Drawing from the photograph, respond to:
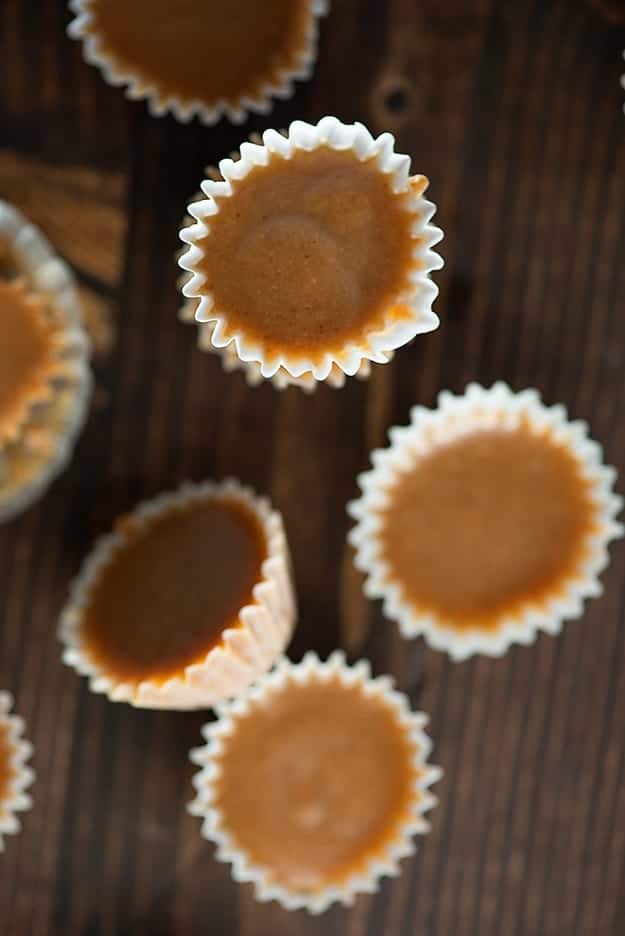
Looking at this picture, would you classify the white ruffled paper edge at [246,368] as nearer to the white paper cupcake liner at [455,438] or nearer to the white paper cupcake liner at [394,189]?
the white paper cupcake liner at [455,438]

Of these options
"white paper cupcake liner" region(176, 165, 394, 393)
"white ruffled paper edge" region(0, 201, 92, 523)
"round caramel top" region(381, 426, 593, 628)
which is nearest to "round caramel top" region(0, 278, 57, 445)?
"white ruffled paper edge" region(0, 201, 92, 523)

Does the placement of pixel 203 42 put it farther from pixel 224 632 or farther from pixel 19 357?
pixel 224 632

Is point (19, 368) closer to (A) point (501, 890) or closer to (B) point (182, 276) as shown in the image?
(B) point (182, 276)

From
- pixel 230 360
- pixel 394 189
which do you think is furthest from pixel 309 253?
pixel 230 360

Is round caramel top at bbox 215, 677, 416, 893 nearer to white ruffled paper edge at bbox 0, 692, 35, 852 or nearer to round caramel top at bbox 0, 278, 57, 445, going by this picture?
white ruffled paper edge at bbox 0, 692, 35, 852

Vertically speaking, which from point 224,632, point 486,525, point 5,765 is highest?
point 486,525

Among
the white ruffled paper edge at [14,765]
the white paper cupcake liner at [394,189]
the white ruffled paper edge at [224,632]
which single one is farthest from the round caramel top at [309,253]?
the white ruffled paper edge at [14,765]
